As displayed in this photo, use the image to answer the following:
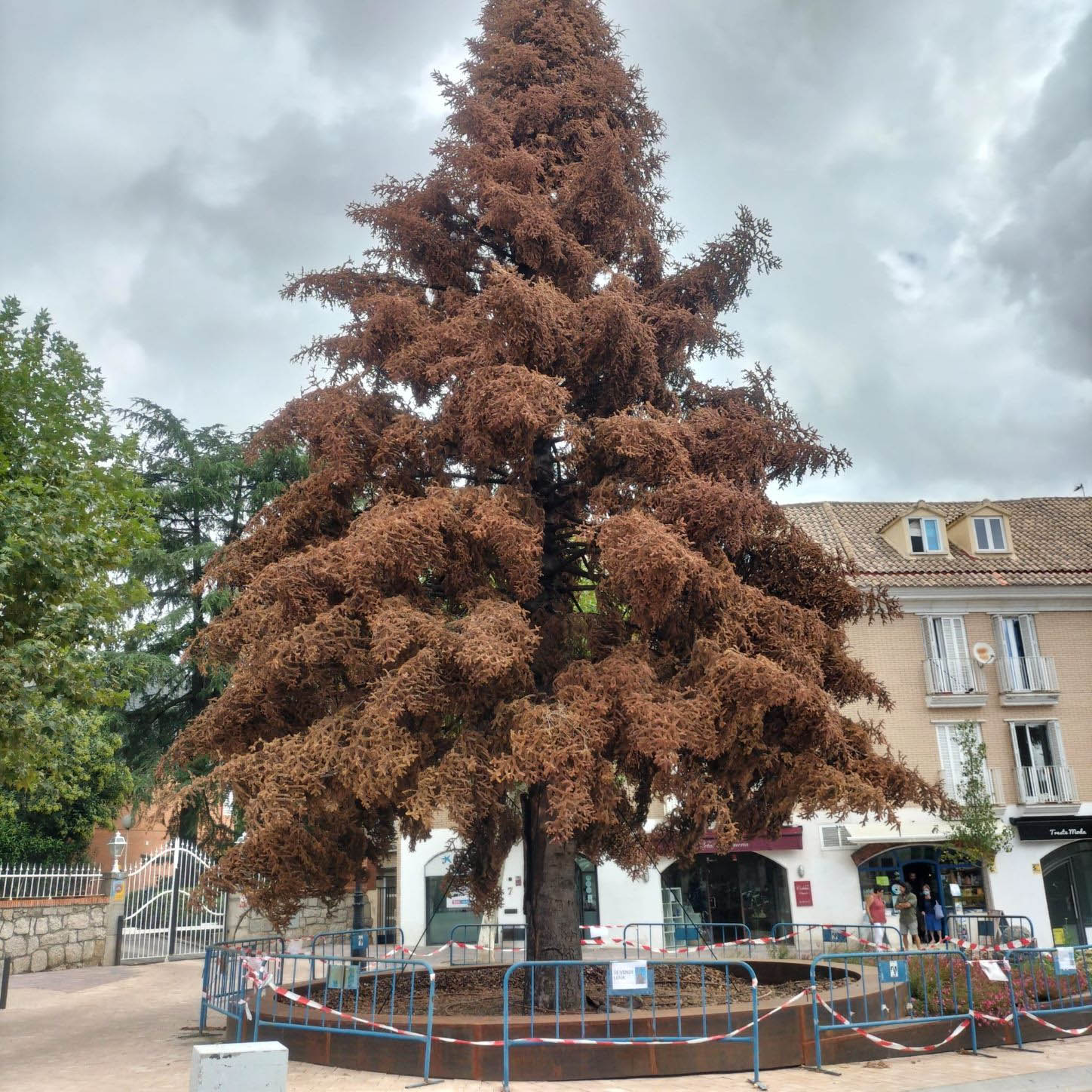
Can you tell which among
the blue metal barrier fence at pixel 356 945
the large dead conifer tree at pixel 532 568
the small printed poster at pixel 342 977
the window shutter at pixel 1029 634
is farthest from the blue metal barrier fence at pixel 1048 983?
the window shutter at pixel 1029 634

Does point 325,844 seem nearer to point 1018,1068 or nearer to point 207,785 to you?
point 207,785

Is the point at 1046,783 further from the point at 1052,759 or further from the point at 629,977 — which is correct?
the point at 629,977

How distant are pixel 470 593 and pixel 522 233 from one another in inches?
170

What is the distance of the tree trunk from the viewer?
32.7 ft

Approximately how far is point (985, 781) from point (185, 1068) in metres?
21.5

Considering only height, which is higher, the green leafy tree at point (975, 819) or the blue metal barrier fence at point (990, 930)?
the green leafy tree at point (975, 819)

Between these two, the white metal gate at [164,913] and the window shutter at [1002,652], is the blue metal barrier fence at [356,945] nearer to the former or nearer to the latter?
the white metal gate at [164,913]

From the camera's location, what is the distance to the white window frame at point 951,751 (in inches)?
987

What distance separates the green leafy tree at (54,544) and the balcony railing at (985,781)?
1995 centimetres

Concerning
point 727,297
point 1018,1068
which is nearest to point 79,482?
point 727,297

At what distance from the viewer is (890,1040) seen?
934cm

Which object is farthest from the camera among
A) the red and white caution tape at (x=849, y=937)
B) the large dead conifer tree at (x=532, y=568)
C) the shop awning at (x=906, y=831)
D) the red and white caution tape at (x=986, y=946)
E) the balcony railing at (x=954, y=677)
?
the balcony railing at (x=954, y=677)

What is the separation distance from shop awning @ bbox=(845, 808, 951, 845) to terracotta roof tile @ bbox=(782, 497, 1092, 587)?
5999 mm

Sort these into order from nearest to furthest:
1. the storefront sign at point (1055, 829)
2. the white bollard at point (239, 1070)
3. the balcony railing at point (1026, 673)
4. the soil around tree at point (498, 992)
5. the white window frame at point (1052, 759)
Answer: the white bollard at point (239, 1070), the soil around tree at point (498, 992), the storefront sign at point (1055, 829), the white window frame at point (1052, 759), the balcony railing at point (1026, 673)
